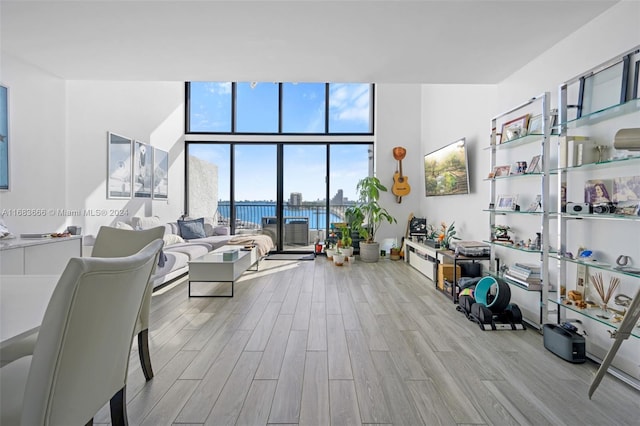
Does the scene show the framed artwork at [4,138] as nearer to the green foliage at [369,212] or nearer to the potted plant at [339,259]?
the potted plant at [339,259]

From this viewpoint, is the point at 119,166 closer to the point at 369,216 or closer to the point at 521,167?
the point at 369,216

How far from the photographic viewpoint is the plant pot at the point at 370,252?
5.99m

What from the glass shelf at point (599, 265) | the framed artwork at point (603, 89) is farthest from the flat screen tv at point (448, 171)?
the glass shelf at point (599, 265)

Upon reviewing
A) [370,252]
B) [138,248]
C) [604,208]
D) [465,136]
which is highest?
[465,136]

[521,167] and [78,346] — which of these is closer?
[78,346]

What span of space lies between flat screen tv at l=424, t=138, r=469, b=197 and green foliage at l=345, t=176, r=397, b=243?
3.10 ft

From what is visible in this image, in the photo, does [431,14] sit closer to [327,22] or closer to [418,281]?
[327,22]

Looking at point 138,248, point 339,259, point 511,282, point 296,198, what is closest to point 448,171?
point 511,282

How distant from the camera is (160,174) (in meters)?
5.87

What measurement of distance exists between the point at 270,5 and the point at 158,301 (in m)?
3.17

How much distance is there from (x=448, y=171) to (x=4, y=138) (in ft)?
17.2

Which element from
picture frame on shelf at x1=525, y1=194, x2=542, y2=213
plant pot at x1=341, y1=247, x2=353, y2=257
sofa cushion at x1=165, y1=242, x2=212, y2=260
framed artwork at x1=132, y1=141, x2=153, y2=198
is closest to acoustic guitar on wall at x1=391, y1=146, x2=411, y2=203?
plant pot at x1=341, y1=247, x2=353, y2=257

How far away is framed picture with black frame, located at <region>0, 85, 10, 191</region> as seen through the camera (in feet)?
9.68

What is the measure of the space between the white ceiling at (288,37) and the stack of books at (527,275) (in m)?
1.94
